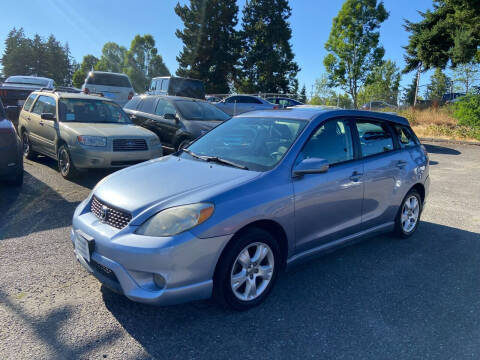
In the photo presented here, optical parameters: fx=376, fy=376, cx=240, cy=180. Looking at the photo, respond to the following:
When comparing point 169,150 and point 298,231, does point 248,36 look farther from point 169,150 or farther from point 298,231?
point 298,231

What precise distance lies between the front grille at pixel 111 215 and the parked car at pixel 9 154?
361cm

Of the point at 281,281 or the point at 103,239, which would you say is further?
the point at 281,281

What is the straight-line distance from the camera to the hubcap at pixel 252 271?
2.95m

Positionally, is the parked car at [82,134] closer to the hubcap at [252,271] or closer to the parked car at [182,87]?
the hubcap at [252,271]

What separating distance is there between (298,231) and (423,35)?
28024 millimetres

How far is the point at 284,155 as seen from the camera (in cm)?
341

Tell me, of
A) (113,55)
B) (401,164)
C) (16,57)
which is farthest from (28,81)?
(113,55)

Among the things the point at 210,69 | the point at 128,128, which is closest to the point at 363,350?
the point at 128,128

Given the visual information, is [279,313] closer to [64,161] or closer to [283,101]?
[64,161]

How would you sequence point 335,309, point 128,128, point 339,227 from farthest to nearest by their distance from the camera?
point 128,128, point 339,227, point 335,309

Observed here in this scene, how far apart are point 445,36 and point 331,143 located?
2735cm

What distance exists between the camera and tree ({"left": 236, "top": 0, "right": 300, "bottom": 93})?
Answer: 134 ft

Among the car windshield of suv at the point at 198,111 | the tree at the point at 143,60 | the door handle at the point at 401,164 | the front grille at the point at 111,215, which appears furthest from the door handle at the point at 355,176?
the tree at the point at 143,60

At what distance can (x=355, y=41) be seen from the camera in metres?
29.0
